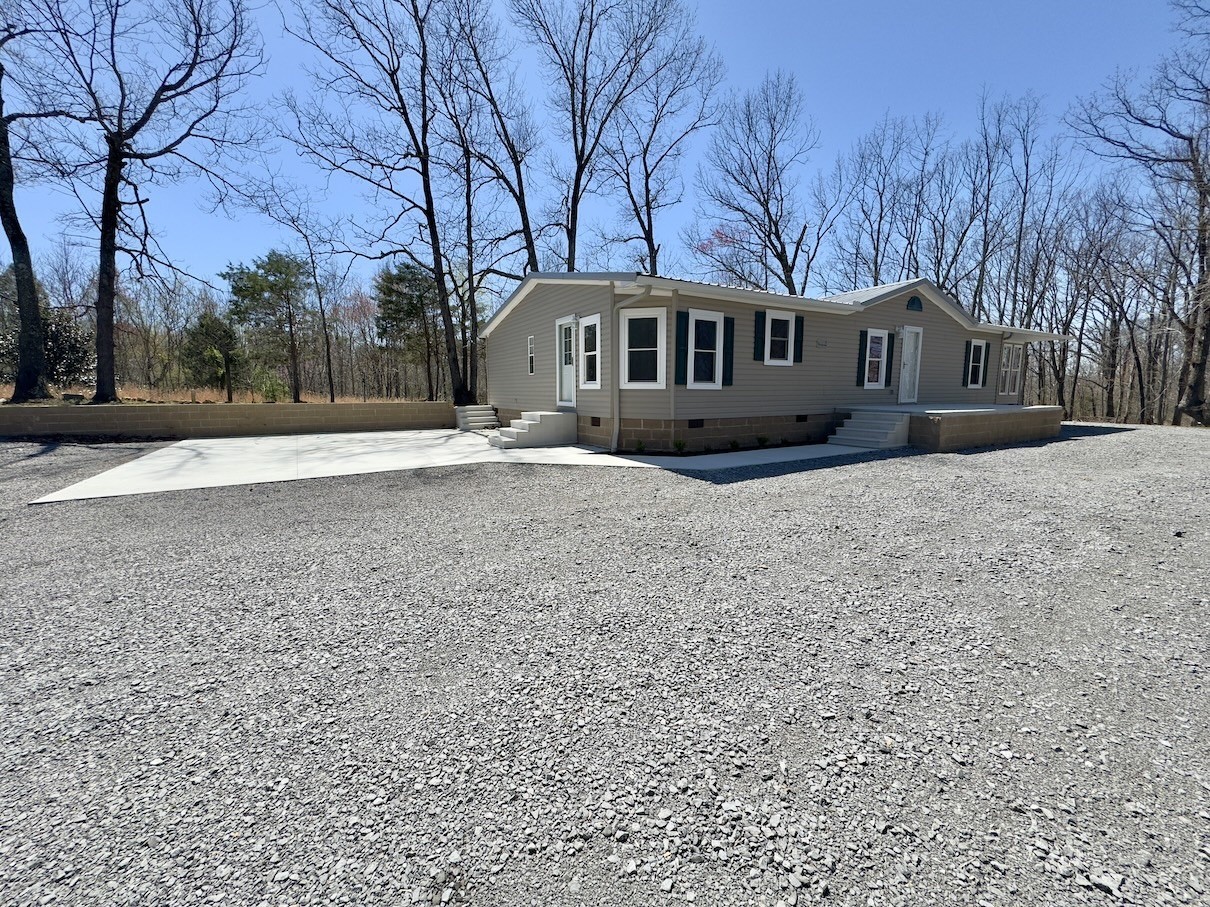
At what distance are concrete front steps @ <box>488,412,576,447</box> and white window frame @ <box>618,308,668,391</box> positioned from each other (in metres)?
1.93

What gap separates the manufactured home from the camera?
8734mm

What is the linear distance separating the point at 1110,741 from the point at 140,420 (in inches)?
606

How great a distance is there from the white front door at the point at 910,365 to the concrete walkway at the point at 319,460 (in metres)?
4.00

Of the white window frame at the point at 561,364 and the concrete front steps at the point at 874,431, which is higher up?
the white window frame at the point at 561,364

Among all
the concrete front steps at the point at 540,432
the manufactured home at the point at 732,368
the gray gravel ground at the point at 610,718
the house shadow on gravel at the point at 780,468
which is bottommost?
the gray gravel ground at the point at 610,718

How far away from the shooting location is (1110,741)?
180cm

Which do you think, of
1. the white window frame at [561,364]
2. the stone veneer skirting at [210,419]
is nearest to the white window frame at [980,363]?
the white window frame at [561,364]

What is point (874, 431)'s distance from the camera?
31.3ft

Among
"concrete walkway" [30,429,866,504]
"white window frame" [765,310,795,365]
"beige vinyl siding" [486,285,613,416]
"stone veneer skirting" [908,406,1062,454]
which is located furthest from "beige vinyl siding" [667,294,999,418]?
"stone veneer skirting" [908,406,1062,454]

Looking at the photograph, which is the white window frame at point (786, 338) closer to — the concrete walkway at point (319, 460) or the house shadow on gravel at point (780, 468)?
the concrete walkway at point (319, 460)

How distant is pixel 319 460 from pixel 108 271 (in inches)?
389

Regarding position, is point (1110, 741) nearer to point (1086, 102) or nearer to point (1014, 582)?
point (1014, 582)

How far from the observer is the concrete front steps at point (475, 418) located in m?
14.0

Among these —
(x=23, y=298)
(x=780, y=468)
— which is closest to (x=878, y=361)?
(x=780, y=468)
